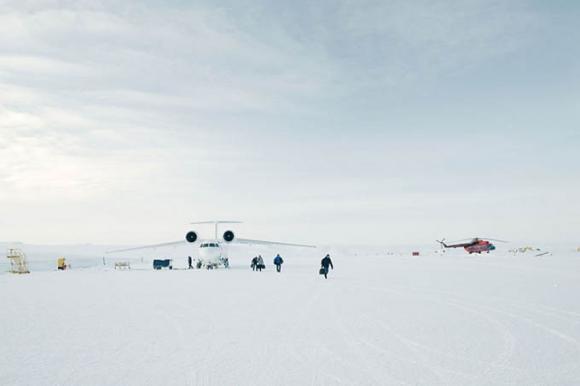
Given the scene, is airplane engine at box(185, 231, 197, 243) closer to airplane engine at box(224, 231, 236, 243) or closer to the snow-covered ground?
airplane engine at box(224, 231, 236, 243)

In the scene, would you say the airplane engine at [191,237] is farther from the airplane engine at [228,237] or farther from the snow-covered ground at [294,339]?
the snow-covered ground at [294,339]

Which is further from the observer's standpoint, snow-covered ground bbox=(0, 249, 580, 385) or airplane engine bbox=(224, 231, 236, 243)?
airplane engine bbox=(224, 231, 236, 243)

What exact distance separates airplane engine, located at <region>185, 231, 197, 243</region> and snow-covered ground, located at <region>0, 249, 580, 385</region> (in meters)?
23.6

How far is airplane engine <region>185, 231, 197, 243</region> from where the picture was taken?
40750 millimetres

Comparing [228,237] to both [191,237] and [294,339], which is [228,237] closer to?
[191,237]

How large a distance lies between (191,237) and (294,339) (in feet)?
108

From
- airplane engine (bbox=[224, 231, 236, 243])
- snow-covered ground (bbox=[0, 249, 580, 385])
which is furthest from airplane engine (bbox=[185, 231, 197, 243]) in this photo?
snow-covered ground (bbox=[0, 249, 580, 385])

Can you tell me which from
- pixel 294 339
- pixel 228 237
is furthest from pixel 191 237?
pixel 294 339

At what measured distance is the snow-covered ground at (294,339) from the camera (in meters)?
6.96

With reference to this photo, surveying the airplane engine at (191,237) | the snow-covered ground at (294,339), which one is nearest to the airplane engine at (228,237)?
the airplane engine at (191,237)

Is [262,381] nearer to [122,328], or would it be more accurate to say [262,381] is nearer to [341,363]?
[341,363]

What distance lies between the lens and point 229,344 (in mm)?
9000

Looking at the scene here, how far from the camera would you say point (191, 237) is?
40969mm

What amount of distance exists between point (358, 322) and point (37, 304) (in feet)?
35.4
